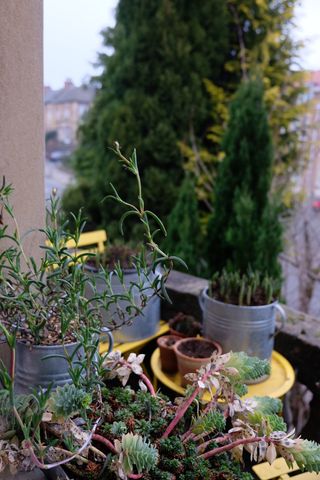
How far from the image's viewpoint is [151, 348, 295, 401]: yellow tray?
4.81 ft

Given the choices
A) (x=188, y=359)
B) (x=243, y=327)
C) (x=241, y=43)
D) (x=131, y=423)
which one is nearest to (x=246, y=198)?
(x=243, y=327)

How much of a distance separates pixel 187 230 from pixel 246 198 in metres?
0.51

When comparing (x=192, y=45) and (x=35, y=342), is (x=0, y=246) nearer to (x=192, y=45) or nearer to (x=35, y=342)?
(x=35, y=342)

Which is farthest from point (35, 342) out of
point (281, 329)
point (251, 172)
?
point (251, 172)

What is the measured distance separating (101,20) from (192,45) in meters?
1.06

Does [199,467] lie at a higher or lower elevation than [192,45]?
lower

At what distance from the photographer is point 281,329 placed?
1835 millimetres

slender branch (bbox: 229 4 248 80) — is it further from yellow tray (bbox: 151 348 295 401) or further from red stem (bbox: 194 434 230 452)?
red stem (bbox: 194 434 230 452)

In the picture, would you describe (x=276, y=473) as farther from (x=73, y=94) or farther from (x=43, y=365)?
(x=73, y=94)

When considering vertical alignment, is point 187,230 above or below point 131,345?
above

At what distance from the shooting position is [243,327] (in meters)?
1.49

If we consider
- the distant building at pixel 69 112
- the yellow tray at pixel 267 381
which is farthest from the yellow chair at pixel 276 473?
the distant building at pixel 69 112

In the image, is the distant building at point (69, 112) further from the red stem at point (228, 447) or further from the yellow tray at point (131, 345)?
the red stem at point (228, 447)

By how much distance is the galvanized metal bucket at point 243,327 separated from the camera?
1492 mm
